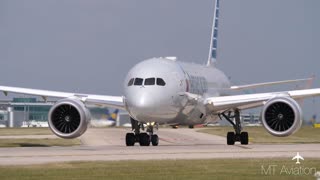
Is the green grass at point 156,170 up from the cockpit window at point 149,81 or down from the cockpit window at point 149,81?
down

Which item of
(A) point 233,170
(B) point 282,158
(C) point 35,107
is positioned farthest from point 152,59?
(C) point 35,107

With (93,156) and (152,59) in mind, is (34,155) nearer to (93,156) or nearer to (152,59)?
(93,156)

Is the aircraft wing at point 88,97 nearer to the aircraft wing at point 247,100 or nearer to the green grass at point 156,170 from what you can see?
the aircraft wing at point 247,100

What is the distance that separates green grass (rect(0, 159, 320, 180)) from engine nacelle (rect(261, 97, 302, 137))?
958 cm

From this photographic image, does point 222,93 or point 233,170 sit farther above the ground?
point 222,93

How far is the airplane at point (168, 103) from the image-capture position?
36.7 meters

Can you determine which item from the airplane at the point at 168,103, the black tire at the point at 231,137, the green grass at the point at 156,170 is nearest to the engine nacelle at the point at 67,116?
the airplane at the point at 168,103

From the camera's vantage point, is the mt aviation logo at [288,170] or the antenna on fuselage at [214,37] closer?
the mt aviation logo at [288,170]

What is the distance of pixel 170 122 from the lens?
40781 millimetres

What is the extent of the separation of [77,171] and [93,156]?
6.49 m

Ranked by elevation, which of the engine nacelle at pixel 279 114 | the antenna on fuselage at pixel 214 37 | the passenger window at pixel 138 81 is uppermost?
the antenna on fuselage at pixel 214 37

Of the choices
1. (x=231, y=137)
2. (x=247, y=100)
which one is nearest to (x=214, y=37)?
(x=231, y=137)

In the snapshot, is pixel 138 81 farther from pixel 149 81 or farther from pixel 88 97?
pixel 88 97

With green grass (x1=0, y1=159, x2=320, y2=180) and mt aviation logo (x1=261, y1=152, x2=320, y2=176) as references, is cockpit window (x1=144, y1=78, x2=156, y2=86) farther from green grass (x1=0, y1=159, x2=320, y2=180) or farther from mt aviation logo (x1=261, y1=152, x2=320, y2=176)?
mt aviation logo (x1=261, y1=152, x2=320, y2=176)
